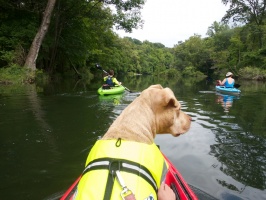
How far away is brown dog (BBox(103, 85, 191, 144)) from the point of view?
1.90 m

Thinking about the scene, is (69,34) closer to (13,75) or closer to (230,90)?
(13,75)

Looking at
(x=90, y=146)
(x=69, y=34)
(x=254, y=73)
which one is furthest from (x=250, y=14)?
(x=90, y=146)

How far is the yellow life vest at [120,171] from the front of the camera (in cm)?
145

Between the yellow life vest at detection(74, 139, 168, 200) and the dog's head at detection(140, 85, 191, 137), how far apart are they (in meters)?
0.56

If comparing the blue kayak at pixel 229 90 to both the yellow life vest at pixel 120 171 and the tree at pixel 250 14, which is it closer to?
the yellow life vest at pixel 120 171

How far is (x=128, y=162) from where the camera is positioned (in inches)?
62.2

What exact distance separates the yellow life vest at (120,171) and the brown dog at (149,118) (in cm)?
15

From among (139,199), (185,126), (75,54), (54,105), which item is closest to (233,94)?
(54,105)

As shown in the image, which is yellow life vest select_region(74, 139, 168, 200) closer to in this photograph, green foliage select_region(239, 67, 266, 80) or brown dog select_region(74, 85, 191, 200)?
brown dog select_region(74, 85, 191, 200)

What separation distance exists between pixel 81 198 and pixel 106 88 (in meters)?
12.0

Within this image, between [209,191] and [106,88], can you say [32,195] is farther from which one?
[106,88]

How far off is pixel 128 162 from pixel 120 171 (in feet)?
0.26

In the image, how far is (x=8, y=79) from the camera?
16422mm

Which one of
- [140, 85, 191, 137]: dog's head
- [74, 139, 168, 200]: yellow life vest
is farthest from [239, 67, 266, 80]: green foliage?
[74, 139, 168, 200]: yellow life vest
